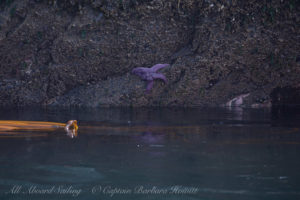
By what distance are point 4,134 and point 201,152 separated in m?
2.68

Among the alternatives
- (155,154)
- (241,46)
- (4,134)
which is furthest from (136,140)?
(241,46)

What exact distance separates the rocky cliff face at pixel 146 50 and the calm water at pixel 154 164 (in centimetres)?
510

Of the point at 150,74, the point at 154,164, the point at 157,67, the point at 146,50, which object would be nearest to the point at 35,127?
the point at 154,164

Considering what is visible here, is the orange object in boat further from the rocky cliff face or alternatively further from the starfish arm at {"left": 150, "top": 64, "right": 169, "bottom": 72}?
the starfish arm at {"left": 150, "top": 64, "right": 169, "bottom": 72}

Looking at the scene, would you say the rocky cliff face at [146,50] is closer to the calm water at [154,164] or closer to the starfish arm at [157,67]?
the starfish arm at [157,67]

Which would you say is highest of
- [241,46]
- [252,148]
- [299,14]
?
[299,14]

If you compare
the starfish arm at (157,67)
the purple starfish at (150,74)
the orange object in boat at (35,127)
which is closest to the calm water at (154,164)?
the orange object in boat at (35,127)

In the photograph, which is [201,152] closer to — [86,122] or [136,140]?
[136,140]

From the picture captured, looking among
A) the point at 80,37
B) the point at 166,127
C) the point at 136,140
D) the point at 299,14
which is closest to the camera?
the point at 136,140

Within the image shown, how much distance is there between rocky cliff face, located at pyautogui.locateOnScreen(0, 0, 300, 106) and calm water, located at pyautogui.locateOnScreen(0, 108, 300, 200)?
5.10 meters

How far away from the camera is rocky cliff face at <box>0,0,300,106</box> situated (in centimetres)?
1080

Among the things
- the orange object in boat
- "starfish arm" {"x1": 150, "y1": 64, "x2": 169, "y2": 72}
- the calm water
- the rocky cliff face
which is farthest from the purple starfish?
the calm water

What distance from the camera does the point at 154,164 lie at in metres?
3.58

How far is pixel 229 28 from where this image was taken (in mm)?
10953
